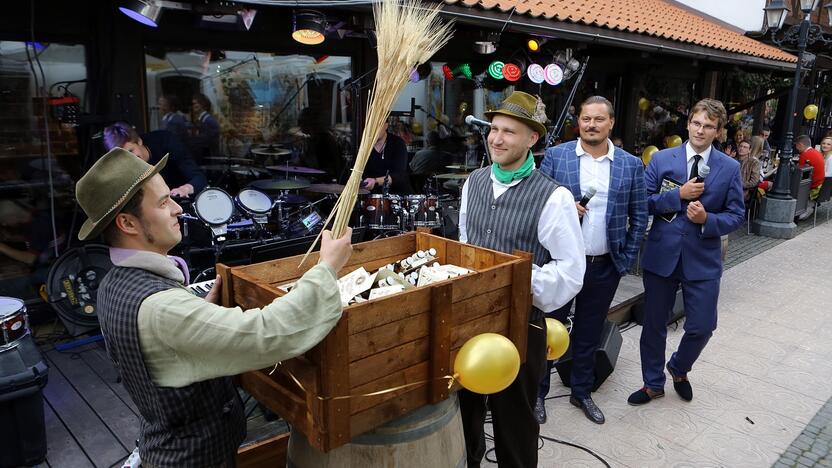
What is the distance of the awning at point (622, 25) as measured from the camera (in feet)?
20.0

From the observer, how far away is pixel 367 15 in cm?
528

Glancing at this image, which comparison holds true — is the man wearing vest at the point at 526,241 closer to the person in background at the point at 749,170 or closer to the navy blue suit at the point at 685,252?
the navy blue suit at the point at 685,252

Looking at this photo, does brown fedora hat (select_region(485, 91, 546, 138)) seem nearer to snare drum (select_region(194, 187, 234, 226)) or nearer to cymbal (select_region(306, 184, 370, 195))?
snare drum (select_region(194, 187, 234, 226))

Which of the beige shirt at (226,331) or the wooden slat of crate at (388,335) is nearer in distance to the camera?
the beige shirt at (226,331)

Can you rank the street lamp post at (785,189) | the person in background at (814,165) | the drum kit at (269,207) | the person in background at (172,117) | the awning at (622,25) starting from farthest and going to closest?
the person in background at (814,165) < the street lamp post at (785,189) < the awning at (622,25) < the person in background at (172,117) < the drum kit at (269,207)

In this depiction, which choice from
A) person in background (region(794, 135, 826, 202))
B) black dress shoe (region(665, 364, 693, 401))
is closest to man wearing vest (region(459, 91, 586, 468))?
black dress shoe (region(665, 364, 693, 401))

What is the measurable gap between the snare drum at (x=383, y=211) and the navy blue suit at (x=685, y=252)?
3.07m

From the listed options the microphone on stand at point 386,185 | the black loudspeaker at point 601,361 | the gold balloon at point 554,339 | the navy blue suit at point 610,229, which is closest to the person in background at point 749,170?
the microphone on stand at point 386,185

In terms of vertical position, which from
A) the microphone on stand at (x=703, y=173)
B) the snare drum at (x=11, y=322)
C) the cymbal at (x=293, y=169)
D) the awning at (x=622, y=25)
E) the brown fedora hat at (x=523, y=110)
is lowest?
the snare drum at (x=11, y=322)

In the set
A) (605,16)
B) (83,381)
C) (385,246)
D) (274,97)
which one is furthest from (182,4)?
(605,16)

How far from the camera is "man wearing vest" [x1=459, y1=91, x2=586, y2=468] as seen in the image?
8.49ft

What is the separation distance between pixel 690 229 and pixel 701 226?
7 centimetres

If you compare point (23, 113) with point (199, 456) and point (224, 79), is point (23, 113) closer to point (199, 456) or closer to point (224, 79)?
point (224, 79)

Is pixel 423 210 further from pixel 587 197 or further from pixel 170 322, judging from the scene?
pixel 170 322
